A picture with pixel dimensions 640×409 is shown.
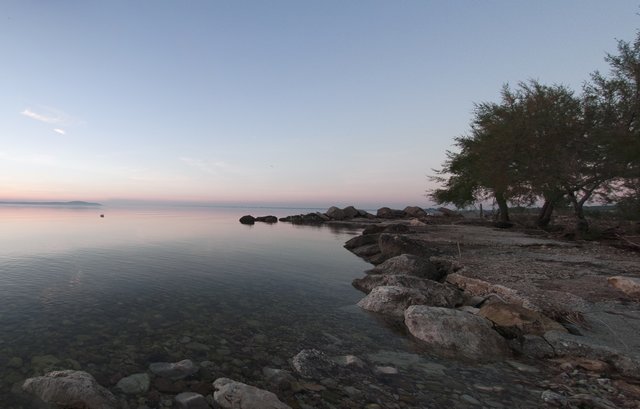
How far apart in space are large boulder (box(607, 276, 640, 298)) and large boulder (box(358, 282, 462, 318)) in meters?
5.08

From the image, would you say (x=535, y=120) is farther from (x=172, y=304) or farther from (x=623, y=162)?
(x=172, y=304)

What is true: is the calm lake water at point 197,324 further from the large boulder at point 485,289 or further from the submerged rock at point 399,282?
the large boulder at point 485,289

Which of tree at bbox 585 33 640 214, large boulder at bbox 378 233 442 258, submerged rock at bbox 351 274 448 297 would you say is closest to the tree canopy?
tree at bbox 585 33 640 214

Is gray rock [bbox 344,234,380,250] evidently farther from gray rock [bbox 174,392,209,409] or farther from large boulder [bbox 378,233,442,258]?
gray rock [bbox 174,392,209,409]

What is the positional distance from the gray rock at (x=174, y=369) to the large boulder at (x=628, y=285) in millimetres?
12777

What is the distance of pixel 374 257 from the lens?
73.2 ft

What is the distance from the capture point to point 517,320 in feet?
27.4

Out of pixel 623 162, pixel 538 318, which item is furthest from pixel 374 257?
pixel 623 162

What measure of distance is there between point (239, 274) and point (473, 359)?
11.6 m

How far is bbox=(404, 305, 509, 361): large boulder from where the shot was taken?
294 inches

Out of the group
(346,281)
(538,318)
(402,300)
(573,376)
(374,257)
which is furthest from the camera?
(374,257)

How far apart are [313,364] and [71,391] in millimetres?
4034

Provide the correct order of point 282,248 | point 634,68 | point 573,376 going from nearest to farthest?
1. point 573,376
2. point 634,68
3. point 282,248

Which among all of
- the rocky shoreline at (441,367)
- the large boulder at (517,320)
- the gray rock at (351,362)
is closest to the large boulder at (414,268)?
the rocky shoreline at (441,367)
